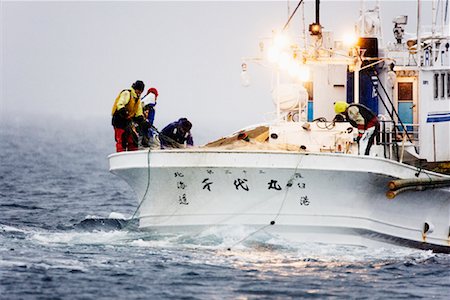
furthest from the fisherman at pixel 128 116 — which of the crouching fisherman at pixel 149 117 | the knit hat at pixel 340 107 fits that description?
the knit hat at pixel 340 107

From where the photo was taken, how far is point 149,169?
88.3 feet

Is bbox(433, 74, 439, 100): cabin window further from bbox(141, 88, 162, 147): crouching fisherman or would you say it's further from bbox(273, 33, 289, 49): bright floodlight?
bbox(141, 88, 162, 147): crouching fisherman

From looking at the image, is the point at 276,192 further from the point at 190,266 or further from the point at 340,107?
the point at 340,107

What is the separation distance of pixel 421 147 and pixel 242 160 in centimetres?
541

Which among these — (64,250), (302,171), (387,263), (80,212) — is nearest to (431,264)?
(387,263)

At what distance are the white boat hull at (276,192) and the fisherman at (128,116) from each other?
68cm

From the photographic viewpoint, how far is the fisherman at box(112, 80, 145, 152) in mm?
27641

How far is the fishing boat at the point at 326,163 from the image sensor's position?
26.2m

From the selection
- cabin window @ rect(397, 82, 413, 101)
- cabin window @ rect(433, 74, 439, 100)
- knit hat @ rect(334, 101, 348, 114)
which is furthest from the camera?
cabin window @ rect(397, 82, 413, 101)

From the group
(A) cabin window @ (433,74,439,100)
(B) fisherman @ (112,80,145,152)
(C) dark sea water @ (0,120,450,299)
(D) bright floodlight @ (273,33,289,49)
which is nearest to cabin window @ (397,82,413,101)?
(A) cabin window @ (433,74,439,100)

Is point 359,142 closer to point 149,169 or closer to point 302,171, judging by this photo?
point 302,171

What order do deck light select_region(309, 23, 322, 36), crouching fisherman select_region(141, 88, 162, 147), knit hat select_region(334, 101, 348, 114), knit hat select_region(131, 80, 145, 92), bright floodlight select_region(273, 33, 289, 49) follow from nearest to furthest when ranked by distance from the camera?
knit hat select_region(131, 80, 145, 92) → crouching fisherman select_region(141, 88, 162, 147) → knit hat select_region(334, 101, 348, 114) → deck light select_region(309, 23, 322, 36) → bright floodlight select_region(273, 33, 289, 49)

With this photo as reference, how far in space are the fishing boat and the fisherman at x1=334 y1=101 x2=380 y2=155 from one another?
0.43m

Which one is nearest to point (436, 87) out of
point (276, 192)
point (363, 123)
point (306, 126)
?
point (363, 123)
